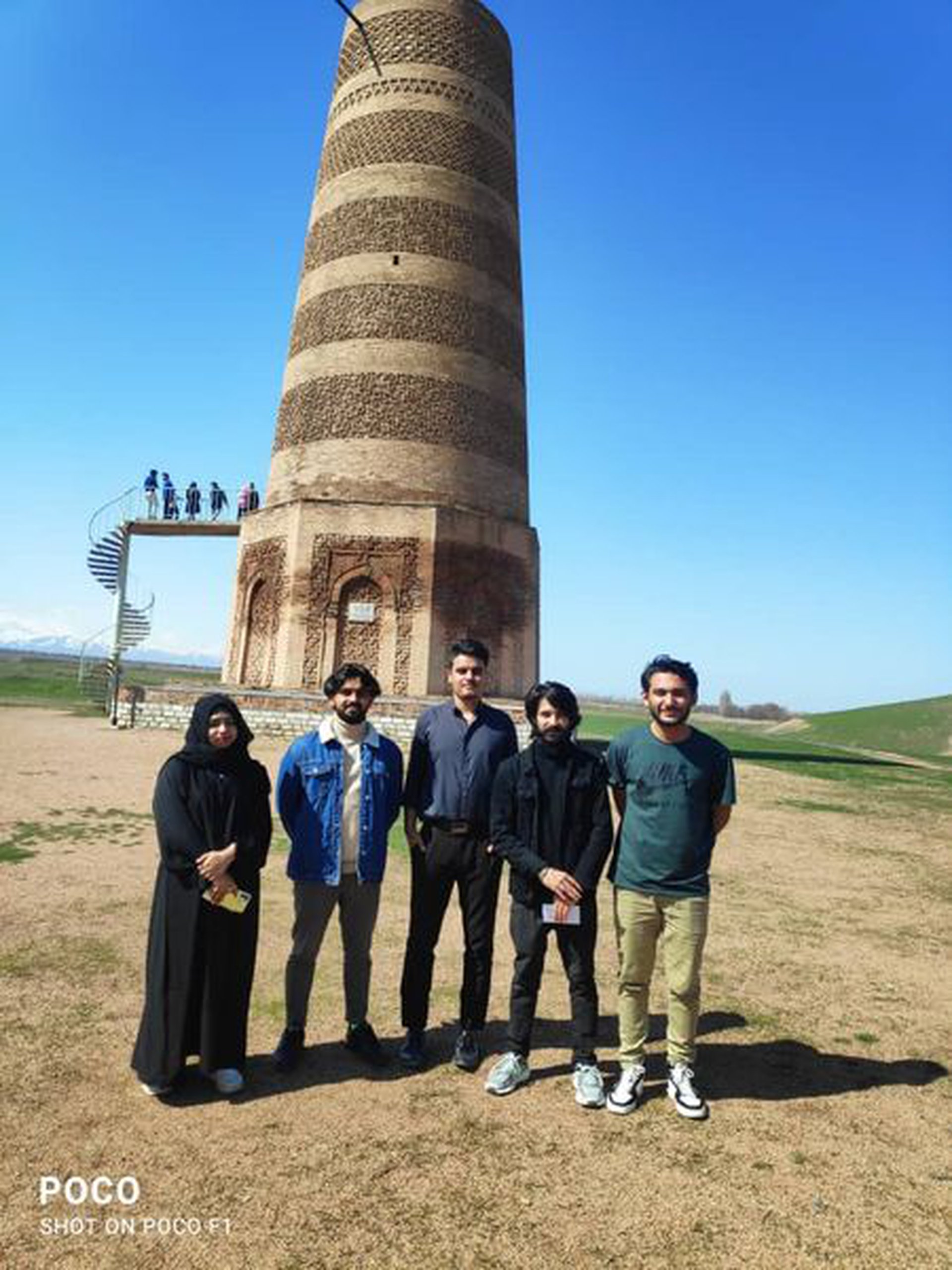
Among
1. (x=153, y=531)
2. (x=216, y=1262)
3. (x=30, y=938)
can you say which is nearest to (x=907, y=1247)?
(x=216, y=1262)

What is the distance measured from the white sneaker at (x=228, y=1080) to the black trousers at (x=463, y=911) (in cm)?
76

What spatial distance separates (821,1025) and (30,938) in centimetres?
462

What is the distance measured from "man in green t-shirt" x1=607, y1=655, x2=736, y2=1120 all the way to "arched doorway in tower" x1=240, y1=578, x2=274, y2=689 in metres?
15.5

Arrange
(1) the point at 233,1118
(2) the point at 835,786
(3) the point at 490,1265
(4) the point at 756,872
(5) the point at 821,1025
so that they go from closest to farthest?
(3) the point at 490,1265
(1) the point at 233,1118
(5) the point at 821,1025
(4) the point at 756,872
(2) the point at 835,786

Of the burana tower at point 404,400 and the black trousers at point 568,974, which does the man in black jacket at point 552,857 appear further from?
the burana tower at point 404,400

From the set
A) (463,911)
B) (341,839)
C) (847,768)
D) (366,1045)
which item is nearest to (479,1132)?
(366,1045)

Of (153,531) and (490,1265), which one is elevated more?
(153,531)

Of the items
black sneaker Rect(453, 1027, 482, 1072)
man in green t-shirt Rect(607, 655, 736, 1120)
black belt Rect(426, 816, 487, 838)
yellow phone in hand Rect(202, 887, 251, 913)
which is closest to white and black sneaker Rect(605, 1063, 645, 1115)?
man in green t-shirt Rect(607, 655, 736, 1120)

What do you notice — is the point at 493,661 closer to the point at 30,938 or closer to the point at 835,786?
the point at 835,786

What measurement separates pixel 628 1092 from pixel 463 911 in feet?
3.31

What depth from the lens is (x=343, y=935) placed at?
3699 mm

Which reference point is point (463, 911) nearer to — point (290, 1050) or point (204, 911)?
point (290, 1050)

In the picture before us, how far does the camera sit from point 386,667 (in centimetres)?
1742

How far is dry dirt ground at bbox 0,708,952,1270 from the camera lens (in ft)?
7.85
